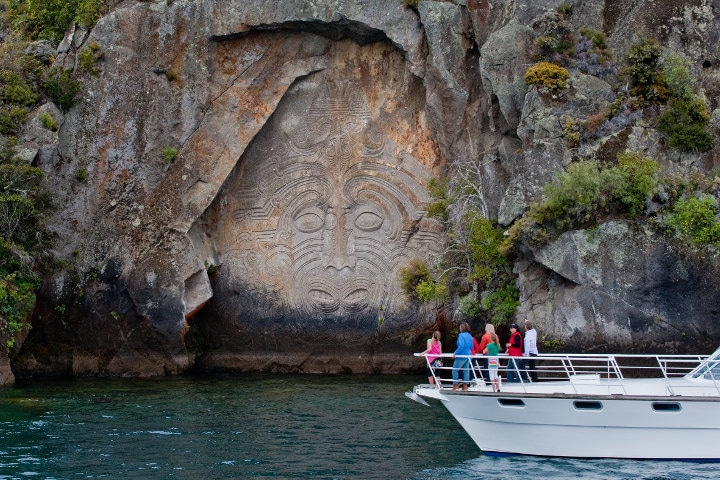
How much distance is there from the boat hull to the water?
0.30 metres

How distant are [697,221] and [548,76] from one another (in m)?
5.99

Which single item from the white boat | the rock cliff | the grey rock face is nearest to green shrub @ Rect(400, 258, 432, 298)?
the rock cliff

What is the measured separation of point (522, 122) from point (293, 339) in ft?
33.0

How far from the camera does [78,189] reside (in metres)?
37.1

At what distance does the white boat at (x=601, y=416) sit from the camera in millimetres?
22484

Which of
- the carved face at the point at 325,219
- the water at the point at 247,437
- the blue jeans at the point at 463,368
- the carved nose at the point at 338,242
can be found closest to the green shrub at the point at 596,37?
the carved face at the point at 325,219

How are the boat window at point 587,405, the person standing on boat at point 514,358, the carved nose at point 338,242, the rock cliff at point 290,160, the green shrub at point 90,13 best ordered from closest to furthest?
the boat window at point 587,405 → the person standing on boat at point 514,358 → the rock cliff at point 290,160 → the green shrub at point 90,13 → the carved nose at point 338,242

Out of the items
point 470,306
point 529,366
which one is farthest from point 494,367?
point 470,306

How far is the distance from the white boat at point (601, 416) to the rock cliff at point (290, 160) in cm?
920

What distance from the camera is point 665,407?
2258 cm

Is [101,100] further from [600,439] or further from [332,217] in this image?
[600,439]

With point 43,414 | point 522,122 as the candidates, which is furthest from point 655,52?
point 43,414

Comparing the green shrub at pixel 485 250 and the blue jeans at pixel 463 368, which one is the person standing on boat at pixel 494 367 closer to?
the blue jeans at pixel 463 368

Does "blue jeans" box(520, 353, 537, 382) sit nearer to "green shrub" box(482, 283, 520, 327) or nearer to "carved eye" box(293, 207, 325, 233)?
"green shrub" box(482, 283, 520, 327)
